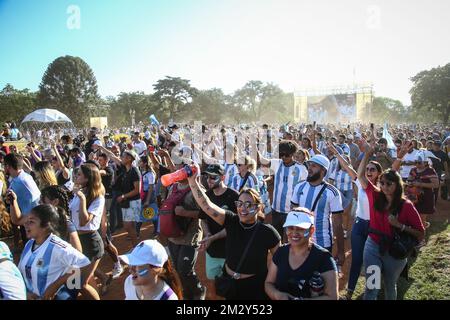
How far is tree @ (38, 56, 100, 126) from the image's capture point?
53969 mm

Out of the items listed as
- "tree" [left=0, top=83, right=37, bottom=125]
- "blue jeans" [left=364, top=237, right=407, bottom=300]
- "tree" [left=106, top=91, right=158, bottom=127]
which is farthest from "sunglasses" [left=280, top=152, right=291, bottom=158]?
"tree" [left=0, top=83, right=37, bottom=125]

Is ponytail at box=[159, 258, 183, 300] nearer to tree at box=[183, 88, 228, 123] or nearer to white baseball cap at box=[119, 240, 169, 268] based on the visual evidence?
white baseball cap at box=[119, 240, 169, 268]

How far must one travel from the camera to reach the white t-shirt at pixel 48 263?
2939mm

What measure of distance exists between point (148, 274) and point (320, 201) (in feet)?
7.79

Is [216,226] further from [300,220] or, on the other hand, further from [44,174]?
[44,174]

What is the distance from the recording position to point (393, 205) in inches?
148

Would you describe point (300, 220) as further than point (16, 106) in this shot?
No

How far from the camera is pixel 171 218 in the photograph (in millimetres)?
4148

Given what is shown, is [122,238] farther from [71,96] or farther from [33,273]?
[71,96]

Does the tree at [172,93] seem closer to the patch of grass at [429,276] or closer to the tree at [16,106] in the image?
the tree at [16,106]

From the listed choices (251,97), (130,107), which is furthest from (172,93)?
(251,97)

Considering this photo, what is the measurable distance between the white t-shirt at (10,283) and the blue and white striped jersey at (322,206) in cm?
300
